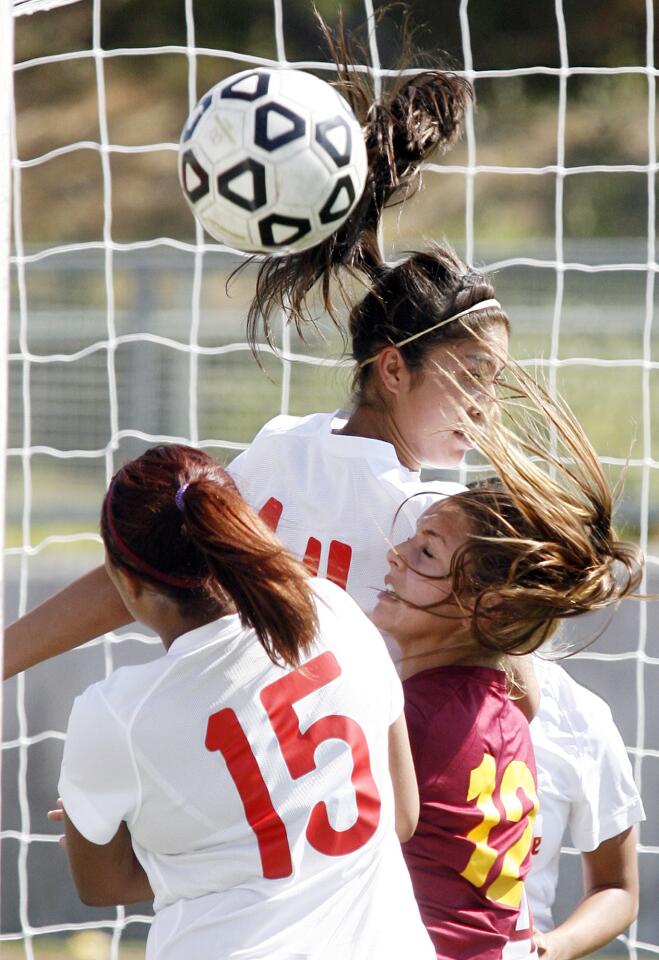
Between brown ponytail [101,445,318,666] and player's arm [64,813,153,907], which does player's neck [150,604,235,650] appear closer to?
brown ponytail [101,445,318,666]

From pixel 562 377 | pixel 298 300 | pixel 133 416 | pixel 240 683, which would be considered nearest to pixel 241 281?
pixel 562 377

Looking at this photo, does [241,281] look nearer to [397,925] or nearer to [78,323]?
[78,323]

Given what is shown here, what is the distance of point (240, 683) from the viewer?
5.05 ft

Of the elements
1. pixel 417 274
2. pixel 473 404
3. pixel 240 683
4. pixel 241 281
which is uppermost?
pixel 417 274

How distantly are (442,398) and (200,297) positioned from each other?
4819 mm

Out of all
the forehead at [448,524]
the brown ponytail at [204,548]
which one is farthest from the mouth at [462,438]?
the brown ponytail at [204,548]

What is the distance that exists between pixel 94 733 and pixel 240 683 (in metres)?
0.18

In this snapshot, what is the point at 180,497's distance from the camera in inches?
61.1

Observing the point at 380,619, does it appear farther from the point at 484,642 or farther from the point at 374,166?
the point at 374,166

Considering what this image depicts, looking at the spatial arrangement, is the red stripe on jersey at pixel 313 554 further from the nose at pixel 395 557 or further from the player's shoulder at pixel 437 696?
the player's shoulder at pixel 437 696

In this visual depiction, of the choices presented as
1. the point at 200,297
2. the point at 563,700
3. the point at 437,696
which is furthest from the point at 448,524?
the point at 200,297

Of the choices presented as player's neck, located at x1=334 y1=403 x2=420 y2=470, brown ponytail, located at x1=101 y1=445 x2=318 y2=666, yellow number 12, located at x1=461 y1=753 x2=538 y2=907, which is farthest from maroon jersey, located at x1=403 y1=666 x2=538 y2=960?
player's neck, located at x1=334 y1=403 x2=420 y2=470

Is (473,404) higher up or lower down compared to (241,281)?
higher up

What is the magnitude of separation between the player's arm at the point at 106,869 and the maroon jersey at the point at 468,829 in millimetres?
392
